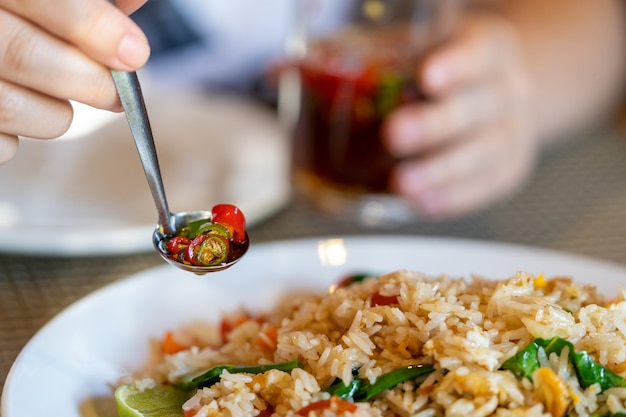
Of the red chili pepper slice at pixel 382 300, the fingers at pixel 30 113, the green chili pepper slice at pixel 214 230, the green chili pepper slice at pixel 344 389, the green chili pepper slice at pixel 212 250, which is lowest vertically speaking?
the green chili pepper slice at pixel 344 389

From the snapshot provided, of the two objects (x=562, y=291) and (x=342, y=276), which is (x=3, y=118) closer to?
(x=342, y=276)

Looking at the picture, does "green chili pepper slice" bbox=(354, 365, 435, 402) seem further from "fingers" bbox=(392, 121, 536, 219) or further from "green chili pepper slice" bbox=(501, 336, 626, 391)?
"fingers" bbox=(392, 121, 536, 219)

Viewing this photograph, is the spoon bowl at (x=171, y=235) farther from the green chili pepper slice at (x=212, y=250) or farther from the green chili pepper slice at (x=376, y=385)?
the green chili pepper slice at (x=376, y=385)

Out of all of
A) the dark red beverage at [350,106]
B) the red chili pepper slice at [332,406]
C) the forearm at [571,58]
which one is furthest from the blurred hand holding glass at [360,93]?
the red chili pepper slice at [332,406]

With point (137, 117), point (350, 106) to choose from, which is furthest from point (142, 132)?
point (350, 106)

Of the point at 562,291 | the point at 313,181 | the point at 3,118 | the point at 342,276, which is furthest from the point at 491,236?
the point at 3,118

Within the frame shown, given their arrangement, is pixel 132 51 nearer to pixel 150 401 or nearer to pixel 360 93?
pixel 150 401
